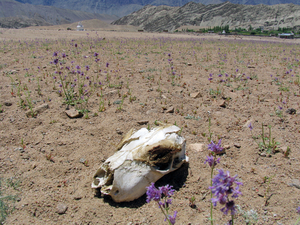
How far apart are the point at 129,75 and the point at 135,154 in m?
6.17

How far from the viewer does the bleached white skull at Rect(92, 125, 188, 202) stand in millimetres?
2971

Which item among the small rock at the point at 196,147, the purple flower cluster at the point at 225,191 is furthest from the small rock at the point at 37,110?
the purple flower cluster at the point at 225,191

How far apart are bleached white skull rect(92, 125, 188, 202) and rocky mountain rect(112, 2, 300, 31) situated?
103 m

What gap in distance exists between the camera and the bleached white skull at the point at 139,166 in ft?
9.75

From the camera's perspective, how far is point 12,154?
3762 millimetres

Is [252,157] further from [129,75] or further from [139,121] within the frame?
[129,75]

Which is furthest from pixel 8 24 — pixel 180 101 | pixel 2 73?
pixel 180 101

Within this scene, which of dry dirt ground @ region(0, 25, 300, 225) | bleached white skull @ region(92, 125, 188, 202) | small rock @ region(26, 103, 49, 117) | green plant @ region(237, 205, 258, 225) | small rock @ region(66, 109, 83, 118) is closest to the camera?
green plant @ region(237, 205, 258, 225)

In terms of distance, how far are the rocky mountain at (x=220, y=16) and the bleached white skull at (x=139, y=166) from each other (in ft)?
338

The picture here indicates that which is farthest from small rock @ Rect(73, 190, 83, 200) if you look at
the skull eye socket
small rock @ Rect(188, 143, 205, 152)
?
small rock @ Rect(188, 143, 205, 152)

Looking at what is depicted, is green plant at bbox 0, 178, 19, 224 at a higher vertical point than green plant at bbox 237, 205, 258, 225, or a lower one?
higher

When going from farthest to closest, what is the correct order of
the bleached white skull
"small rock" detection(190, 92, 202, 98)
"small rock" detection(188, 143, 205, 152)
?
"small rock" detection(190, 92, 202, 98)
"small rock" detection(188, 143, 205, 152)
the bleached white skull

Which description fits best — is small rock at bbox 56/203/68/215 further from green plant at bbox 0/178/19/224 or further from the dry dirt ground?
green plant at bbox 0/178/19/224

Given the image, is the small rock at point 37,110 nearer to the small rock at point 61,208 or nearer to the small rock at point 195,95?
the small rock at point 61,208
